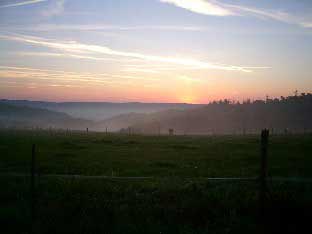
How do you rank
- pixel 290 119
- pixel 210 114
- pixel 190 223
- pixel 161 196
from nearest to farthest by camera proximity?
pixel 190 223 < pixel 161 196 < pixel 290 119 < pixel 210 114

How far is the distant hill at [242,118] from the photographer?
5354 inches

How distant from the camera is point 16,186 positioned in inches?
494

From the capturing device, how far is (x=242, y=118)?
150500 mm

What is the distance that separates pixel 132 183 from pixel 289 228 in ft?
25.2

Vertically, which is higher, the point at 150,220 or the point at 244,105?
the point at 244,105

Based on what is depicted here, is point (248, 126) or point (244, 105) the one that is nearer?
point (248, 126)

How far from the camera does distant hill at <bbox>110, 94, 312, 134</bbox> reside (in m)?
136

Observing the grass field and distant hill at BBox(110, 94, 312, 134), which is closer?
the grass field

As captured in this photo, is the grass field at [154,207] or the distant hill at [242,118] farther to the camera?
the distant hill at [242,118]

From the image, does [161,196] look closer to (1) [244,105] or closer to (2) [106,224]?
(2) [106,224]

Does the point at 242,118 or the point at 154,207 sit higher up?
the point at 242,118

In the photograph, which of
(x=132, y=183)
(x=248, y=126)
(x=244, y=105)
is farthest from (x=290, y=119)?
(x=132, y=183)

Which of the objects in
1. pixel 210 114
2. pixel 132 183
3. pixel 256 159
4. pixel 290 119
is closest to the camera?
pixel 132 183

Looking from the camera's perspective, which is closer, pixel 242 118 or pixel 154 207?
pixel 154 207
